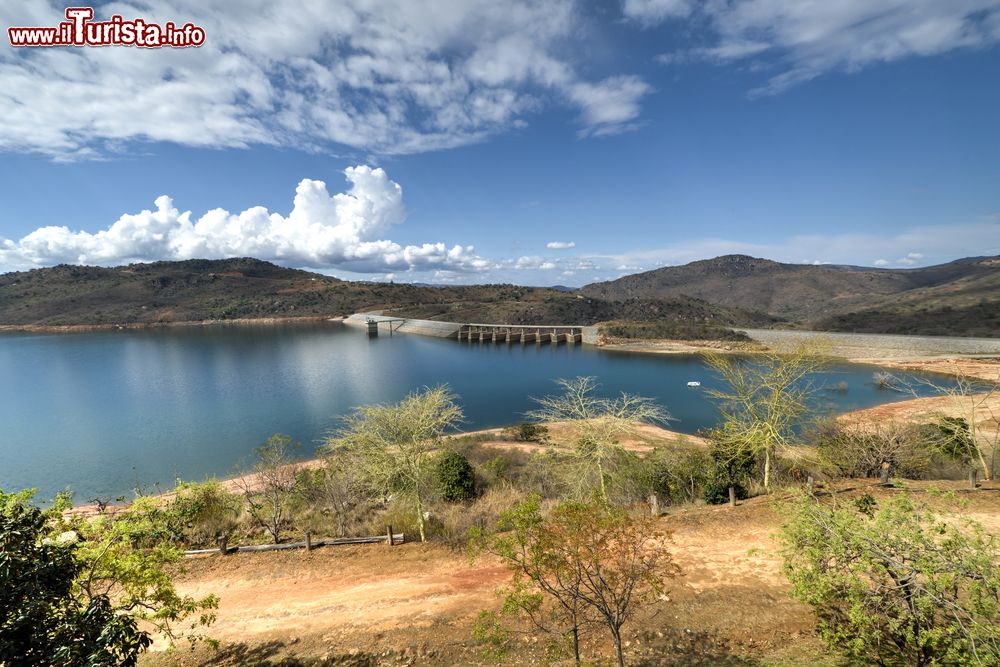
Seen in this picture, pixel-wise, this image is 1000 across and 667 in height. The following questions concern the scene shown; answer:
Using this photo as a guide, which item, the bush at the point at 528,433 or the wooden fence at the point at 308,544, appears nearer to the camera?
the wooden fence at the point at 308,544

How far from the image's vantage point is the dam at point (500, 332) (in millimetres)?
96950

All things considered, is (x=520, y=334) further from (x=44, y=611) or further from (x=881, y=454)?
(x=44, y=611)

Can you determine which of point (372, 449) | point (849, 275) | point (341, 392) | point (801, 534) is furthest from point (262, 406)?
point (849, 275)

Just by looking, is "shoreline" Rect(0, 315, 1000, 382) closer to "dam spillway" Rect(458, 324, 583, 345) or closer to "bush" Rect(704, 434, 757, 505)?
"dam spillway" Rect(458, 324, 583, 345)

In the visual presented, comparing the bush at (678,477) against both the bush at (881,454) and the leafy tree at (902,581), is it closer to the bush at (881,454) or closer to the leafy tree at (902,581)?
the bush at (881,454)

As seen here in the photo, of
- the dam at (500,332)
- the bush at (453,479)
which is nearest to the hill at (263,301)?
the dam at (500,332)

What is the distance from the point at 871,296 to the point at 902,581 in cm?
17880

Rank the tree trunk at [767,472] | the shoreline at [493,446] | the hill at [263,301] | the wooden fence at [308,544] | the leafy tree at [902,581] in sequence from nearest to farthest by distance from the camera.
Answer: the leafy tree at [902,581] → the wooden fence at [308,544] → the tree trunk at [767,472] → the shoreline at [493,446] → the hill at [263,301]

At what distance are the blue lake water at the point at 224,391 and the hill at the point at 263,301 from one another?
31.9m

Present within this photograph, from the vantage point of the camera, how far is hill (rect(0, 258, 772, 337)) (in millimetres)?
118250

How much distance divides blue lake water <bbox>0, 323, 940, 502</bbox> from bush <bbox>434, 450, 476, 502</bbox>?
59.1 ft

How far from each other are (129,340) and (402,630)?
115 meters

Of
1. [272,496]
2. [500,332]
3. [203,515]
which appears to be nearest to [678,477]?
[272,496]

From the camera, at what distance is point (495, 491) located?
18.4 meters
